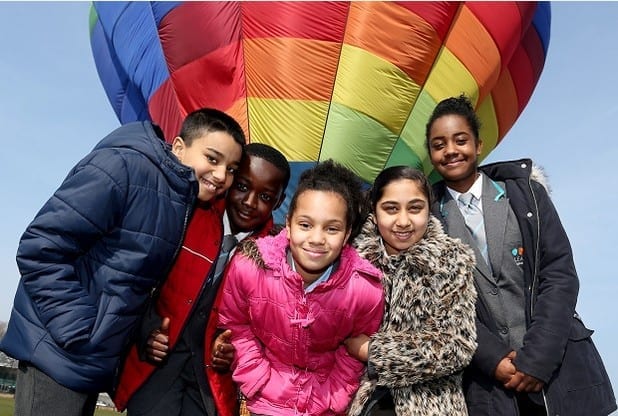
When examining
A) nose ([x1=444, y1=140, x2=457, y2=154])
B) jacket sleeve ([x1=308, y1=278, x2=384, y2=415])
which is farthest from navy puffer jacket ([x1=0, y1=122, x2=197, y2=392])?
nose ([x1=444, y1=140, x2=457, y2=154])

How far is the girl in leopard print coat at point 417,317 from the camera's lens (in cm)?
223

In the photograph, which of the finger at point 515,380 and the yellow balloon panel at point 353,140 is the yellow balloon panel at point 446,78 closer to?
the yellow balloon panel at point 353,140

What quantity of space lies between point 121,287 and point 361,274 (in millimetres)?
882

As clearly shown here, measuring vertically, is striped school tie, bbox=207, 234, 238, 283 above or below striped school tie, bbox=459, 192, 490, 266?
Result: below

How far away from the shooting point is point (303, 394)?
223cm

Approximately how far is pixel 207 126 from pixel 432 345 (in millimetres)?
1260

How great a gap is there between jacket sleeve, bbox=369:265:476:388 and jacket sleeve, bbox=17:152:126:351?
1.05 meters

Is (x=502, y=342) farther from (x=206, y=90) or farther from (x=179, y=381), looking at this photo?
(x=206, y=90)

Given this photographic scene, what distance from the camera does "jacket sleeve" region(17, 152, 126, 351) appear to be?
79.0 inches

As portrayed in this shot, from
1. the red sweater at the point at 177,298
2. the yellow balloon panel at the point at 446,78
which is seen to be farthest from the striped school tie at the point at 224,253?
the yellow balloon panel at the point at 446,78

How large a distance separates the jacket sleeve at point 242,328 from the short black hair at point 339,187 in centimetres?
29

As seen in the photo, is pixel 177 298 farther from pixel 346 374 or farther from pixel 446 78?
pixel 446 78

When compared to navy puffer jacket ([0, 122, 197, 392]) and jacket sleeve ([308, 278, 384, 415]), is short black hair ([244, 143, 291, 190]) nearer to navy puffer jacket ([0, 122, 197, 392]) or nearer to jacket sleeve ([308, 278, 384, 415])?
Result: navy puffer jacket ([0, 122, 197, 392])

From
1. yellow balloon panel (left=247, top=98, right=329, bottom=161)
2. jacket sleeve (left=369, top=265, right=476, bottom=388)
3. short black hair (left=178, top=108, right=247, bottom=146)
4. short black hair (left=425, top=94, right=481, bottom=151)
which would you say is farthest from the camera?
yellow balloon panel (left=247, top=98, right=329, bottom=161)
